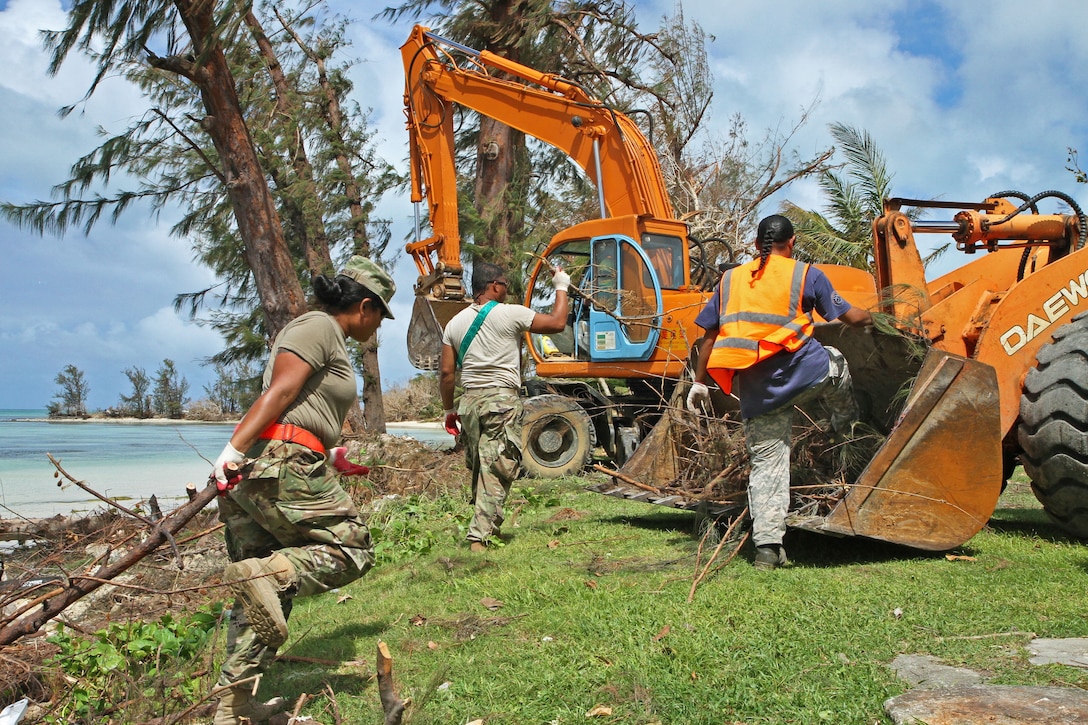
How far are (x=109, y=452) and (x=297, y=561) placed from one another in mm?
18419

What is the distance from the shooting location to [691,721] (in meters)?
3.12

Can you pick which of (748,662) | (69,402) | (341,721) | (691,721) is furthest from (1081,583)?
(69,402)

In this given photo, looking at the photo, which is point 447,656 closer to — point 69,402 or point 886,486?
point 886,486

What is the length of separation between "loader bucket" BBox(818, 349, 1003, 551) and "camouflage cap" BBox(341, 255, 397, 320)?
8.89 feet

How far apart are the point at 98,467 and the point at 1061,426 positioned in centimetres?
1556

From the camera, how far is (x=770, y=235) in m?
5.29

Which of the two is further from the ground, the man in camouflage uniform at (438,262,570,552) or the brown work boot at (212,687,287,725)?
the man in camouflage uniform at (438,262,570,552)

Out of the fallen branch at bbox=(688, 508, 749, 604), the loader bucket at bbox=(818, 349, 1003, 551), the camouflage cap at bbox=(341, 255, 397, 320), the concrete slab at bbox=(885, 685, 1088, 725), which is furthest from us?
the loader bucket at bbox=(818, 349, 1003, 551)

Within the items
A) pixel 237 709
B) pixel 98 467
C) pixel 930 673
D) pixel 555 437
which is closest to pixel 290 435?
pixel 237 709

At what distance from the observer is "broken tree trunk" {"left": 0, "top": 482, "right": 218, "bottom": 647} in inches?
135

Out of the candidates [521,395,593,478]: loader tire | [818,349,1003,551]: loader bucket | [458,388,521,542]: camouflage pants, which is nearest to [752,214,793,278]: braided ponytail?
[818,349,1003,551]: loader bucket

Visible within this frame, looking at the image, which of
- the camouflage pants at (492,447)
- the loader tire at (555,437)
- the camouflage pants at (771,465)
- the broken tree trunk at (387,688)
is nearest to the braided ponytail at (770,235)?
the camouflage pants at (771,465)

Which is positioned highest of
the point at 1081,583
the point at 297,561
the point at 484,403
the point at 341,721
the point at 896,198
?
the point at 896,198

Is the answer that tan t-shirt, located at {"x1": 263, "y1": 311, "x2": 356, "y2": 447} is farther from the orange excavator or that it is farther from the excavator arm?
the excavator arm
